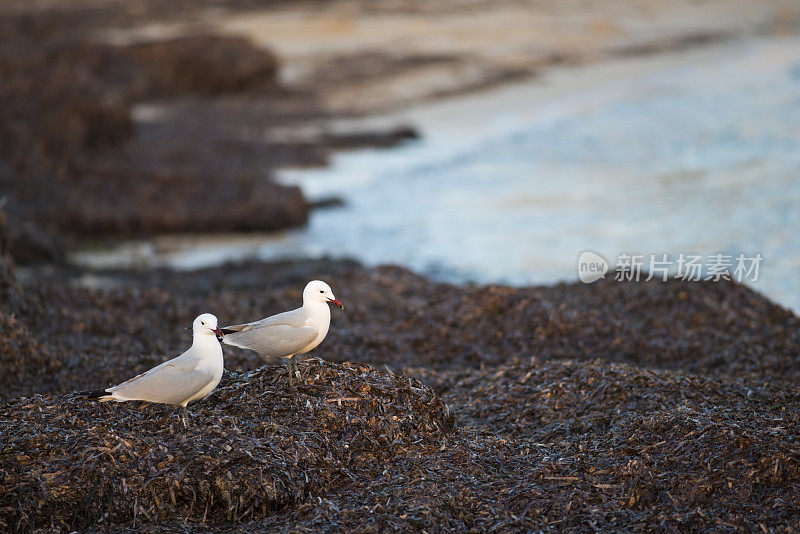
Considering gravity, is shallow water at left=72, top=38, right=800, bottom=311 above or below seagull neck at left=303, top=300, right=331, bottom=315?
below

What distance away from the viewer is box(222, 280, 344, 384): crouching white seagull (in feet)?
15.1

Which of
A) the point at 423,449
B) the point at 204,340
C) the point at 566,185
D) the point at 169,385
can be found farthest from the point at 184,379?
the point at 566,185

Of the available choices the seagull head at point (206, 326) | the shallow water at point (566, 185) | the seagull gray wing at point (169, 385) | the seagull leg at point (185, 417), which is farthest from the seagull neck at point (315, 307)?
the shallow water at point (566, 185)

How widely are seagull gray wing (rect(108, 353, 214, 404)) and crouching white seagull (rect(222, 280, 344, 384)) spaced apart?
0.39 m

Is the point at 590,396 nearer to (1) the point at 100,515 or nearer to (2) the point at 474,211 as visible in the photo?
(1) the point at 100,515

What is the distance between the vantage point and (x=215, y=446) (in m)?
4.31

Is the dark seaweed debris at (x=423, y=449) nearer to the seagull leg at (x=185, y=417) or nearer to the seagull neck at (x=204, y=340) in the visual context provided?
the seagull leg at (x=185, y=417)

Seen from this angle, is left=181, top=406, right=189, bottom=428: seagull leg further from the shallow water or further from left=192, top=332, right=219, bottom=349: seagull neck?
the shallow water

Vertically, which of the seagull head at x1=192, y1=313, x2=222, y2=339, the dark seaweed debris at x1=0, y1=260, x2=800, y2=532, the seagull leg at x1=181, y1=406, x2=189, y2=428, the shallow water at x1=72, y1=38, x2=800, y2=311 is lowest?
the shallow water at x1=72, y1=38, x2=800, y2=311

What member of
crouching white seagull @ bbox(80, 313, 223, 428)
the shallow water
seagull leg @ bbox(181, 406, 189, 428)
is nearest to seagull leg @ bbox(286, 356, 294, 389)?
crouching white seagull @ bbox(80, 313, 223, 428)

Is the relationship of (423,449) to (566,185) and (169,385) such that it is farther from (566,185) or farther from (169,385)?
(566,185)

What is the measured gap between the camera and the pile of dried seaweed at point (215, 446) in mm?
4105

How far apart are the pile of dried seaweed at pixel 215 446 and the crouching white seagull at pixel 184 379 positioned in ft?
0.74

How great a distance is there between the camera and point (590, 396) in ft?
17.7
